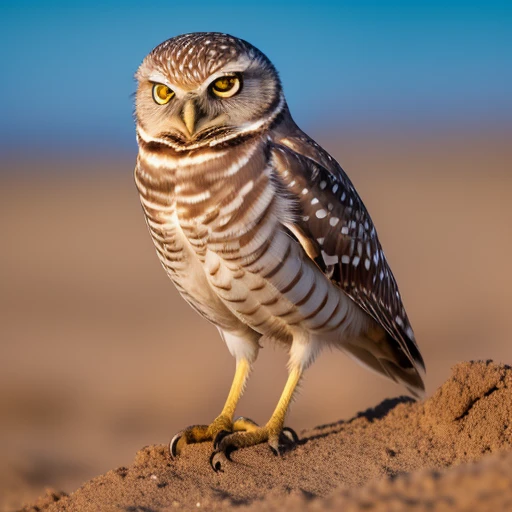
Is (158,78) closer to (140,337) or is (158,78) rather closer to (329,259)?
(329,259)

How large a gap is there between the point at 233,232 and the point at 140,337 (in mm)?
11190

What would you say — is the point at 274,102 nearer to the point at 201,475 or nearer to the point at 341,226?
the point at 341,226

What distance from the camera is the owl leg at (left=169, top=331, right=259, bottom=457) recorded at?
5582 mm

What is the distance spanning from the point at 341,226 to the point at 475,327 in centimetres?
1027

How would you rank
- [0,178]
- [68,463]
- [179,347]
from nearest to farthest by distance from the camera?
[68,463]
[179,347]
[0,178]

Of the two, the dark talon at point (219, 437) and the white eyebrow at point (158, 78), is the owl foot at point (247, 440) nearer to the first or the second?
the dark talon at point (219, 437)

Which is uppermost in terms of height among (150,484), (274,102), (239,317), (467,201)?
(467,201)

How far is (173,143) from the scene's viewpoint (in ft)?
17.2

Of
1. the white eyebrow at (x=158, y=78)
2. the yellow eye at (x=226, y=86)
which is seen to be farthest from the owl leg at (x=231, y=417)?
the white eyebrow at (x=158, y=78)

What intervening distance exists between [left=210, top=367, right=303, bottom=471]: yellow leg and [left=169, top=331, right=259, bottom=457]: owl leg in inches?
4.4

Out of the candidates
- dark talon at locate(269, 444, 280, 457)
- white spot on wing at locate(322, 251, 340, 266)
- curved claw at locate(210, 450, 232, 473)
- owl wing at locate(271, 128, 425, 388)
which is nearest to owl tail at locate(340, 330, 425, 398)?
owl wing at locate(271, 128, 425, 388)

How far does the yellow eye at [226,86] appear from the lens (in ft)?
17.1

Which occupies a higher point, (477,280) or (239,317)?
(477,280)

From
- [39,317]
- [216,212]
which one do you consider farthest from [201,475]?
[39,317]
